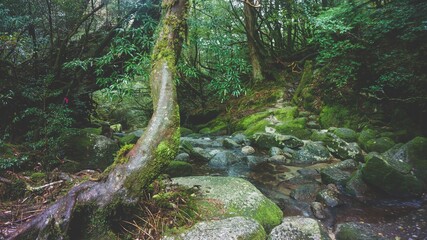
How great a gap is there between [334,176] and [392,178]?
0.79m

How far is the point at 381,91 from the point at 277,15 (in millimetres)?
4315

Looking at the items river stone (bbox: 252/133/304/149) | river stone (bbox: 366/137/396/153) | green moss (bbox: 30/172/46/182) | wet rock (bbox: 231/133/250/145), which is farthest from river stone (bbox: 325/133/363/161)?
green moss (bbox: 30/172/46/182)

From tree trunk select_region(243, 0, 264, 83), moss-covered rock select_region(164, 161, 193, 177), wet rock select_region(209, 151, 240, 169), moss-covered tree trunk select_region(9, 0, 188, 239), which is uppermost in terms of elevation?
tree trunk select_region(243, 0, 264, 83)

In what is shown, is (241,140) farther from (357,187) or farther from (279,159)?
(357,187)

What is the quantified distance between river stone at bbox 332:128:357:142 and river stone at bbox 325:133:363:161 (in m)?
0.36

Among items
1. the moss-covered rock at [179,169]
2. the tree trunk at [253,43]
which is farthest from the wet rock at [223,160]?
the tree trunk at [253,43]

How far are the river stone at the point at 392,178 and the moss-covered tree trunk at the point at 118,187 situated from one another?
10.5 feet

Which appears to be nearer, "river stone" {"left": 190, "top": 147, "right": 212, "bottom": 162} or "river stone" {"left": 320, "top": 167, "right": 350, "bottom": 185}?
"river stone" {"left": 320, "top": 167, "right": 350, "bottom": 185}

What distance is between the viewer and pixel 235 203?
269 cm

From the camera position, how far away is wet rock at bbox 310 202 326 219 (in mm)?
3406

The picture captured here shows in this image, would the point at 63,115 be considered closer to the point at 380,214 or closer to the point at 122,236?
the point at 122,236

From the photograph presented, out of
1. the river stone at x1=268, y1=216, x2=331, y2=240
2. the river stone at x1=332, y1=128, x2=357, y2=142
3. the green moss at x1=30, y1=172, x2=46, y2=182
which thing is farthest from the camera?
the river stone at x1=332, y1=128, x2=357, y2=142

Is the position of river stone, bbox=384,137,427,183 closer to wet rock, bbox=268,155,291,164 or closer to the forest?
the forest

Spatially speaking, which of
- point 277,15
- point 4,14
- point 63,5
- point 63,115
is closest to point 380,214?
point 63,115
